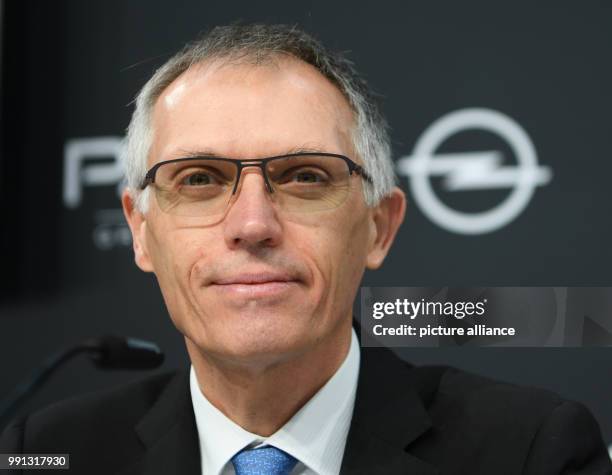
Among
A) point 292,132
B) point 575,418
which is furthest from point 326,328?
point 575,418

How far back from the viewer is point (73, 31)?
5.74 feet

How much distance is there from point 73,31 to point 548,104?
987mm

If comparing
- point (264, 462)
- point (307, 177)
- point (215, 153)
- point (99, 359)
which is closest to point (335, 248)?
point (307, 177)

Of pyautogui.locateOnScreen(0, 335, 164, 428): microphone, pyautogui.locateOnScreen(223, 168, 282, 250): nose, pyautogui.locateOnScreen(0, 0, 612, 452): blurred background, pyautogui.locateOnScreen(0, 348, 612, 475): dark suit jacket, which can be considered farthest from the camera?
pyautogui.locateOnScreen(0, 335, 164, 428): microphone

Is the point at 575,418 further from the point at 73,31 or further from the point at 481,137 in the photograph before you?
the point at 73,31

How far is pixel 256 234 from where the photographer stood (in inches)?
42.9

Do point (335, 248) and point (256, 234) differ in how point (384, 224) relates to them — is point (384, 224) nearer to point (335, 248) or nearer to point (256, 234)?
point (335, 248)

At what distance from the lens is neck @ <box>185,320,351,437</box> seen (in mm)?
1248

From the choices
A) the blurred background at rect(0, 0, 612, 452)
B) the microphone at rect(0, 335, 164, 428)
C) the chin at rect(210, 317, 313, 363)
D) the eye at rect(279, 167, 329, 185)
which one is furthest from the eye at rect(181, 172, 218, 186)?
the microphone at rect(0, 335, 164, 428)

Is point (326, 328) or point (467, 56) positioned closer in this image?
point (326, 328)

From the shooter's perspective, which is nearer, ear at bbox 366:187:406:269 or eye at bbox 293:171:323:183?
eye at bbox 293:171:323:183

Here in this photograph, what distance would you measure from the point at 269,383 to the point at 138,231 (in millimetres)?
326

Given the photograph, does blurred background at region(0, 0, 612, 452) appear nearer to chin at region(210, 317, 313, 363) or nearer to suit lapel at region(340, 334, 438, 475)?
suit lapel at region(340, 334, 438, 475)

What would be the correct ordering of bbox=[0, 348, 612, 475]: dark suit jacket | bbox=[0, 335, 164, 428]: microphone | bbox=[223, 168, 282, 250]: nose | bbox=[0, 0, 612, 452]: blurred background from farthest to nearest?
bbox=[0, 335, 164, 428]: microphone, bbox=[0, 0, 612, 452]: blurred background, bbox=[0, 348, 612, 475]: dark suit jacket, bbox=[223, 168, 282, 250]: nose
